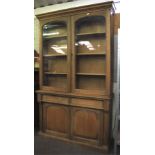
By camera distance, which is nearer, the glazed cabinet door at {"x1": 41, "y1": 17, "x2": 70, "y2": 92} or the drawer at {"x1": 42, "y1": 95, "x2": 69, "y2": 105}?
the drawer at {"x1": 42, "y1": 95, "x2": 69, "y2": 105}

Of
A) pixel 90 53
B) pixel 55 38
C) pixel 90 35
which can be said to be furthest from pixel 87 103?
pixel 55 38

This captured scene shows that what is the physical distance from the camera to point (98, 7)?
2430mm

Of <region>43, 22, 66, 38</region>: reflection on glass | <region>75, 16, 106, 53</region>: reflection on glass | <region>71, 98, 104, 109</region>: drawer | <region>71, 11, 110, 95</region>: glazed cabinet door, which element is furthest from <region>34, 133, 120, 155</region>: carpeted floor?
<region>43, 22, 66, 38</region>: reflection on glass

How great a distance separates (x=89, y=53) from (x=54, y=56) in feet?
2.32

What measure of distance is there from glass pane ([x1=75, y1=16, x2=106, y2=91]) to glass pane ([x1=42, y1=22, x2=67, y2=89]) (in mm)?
293

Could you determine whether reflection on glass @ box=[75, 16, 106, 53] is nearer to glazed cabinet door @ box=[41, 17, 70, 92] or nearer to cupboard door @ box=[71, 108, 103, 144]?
glazed cabinet door @ box=[41, 17, 70, 92]

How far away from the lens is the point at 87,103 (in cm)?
256

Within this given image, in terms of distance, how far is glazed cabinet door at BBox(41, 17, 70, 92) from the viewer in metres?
2.95

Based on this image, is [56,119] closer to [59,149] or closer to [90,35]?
[59,149]
